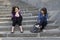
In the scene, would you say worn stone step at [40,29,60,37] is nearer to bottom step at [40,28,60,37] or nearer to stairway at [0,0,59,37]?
bottom step at [40,28,60,37]

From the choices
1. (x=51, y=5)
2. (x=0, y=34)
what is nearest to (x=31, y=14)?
(x=51, y=5)

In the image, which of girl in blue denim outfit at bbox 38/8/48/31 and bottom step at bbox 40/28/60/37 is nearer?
bottom step at bbox 40/28/60/37

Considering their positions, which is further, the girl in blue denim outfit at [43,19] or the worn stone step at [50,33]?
the girl in blue denim outfit at [43,19]

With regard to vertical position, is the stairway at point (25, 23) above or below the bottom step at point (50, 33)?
above

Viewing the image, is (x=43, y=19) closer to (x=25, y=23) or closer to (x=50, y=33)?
(x=50, y=33)

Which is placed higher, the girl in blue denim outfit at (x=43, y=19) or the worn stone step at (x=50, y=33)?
the girl in blue denim outfit at (x=43, y=19)

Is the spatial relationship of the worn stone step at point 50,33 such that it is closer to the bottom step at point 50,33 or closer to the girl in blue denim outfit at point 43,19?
the bottom step at point 50,33

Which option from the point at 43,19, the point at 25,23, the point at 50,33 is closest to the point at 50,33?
the point at 50,33

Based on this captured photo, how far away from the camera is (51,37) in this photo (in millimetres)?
7531

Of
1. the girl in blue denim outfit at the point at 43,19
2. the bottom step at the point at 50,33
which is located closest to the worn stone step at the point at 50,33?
the bottom step at the point at 50,33

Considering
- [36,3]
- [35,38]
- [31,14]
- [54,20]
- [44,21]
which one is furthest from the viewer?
[36,3]

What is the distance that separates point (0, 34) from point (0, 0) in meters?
5.37

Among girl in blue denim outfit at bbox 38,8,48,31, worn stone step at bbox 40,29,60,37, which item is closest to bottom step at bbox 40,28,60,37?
worn stone step at bbox 40,29,60,37

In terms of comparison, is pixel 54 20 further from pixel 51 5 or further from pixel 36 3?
pixel 36 3
